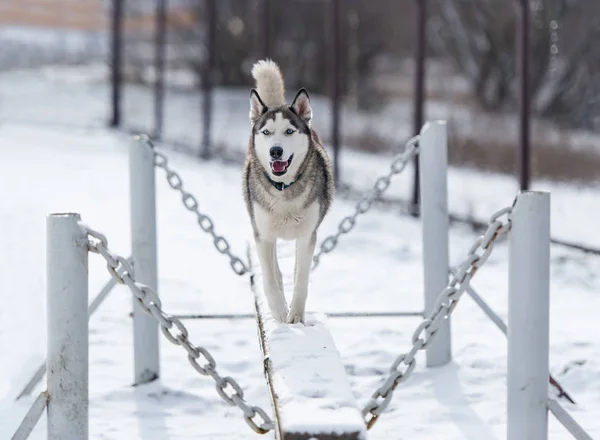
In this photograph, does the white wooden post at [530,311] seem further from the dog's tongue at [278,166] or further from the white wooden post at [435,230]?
the white wooden post at [435,230]

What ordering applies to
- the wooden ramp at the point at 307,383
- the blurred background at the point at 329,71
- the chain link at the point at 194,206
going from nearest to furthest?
the wooden ramp at the point at 307,383 < the chain link at the point at 194,206 < the blurred background at the point at 329,71

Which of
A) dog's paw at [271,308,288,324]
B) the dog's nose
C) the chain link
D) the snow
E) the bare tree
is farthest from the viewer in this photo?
the bare tree

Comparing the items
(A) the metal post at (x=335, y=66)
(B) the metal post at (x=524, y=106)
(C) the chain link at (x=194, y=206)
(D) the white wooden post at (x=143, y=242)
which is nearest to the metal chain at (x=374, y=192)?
(C) the chain link at (x=194, y=206)

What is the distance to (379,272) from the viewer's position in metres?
7.43

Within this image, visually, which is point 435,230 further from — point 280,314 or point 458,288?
point 458,288

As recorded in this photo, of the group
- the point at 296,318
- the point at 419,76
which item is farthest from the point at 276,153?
the point at 419,76

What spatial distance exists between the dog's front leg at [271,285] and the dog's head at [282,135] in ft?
1.11

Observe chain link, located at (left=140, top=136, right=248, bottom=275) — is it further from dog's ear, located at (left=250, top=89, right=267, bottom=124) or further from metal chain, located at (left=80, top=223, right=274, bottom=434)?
metal chain, located at (left=80, top=223, right=274, bottom=434)

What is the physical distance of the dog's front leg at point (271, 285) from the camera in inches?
146

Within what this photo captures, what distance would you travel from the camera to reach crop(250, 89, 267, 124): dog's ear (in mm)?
3615

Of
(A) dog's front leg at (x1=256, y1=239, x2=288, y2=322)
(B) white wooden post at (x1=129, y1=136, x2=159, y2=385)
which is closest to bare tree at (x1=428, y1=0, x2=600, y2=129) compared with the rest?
(B) white wooden post at (x1=129, y1=136, x2=159, y2=385)

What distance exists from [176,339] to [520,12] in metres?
5.18

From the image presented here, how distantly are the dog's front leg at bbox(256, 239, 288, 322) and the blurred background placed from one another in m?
6.48

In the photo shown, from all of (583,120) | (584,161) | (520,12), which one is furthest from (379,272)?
(583,120)
